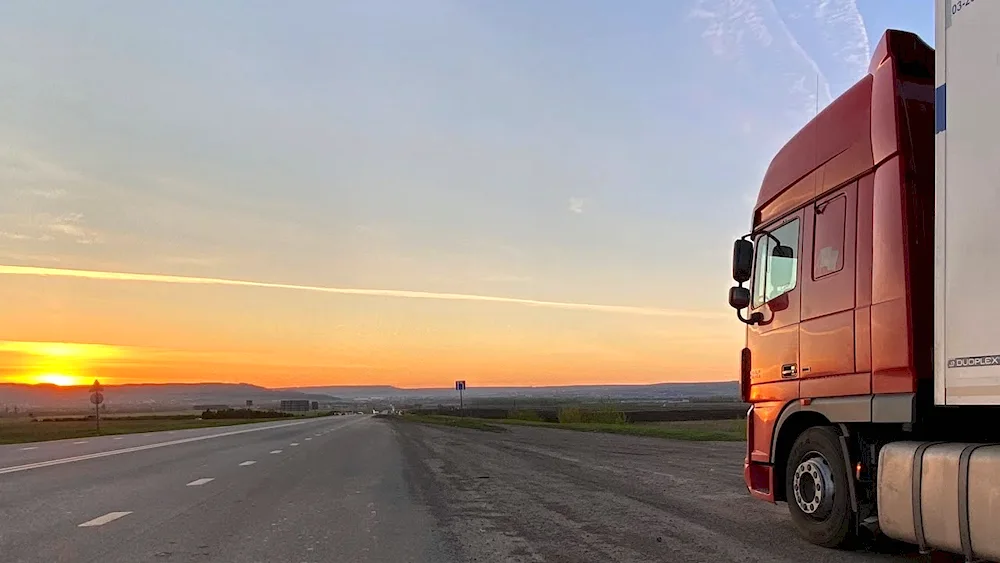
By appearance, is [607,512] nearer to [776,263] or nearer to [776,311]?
[776,311]

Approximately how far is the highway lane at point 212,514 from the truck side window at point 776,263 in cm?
404

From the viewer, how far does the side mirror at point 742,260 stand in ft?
27.5

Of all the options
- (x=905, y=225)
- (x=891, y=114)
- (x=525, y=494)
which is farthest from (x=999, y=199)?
(x=525, y=494)

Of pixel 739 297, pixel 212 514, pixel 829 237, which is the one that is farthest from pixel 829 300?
pixel 212 514

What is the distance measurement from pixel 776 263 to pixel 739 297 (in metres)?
0.52

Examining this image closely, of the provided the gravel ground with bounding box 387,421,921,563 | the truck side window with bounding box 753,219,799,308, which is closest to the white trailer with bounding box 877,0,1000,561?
the gravel ground with bounding box 387,421,921,563

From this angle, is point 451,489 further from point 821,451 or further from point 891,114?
point 891,114

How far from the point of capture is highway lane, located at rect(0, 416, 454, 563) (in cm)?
680

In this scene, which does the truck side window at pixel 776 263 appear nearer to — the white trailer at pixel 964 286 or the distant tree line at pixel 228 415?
the white trailer at pixel 964 286

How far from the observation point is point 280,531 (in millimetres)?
7863

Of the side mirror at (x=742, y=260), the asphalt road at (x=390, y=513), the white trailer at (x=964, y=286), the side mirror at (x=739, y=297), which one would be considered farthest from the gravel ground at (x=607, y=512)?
the side mirror at (x=742, y=260)

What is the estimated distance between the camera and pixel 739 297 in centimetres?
839

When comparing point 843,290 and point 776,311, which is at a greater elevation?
point 843,290

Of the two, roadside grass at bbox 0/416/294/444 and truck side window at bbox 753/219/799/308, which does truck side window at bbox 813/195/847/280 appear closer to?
truck side window at bbox 753/219/799/308
